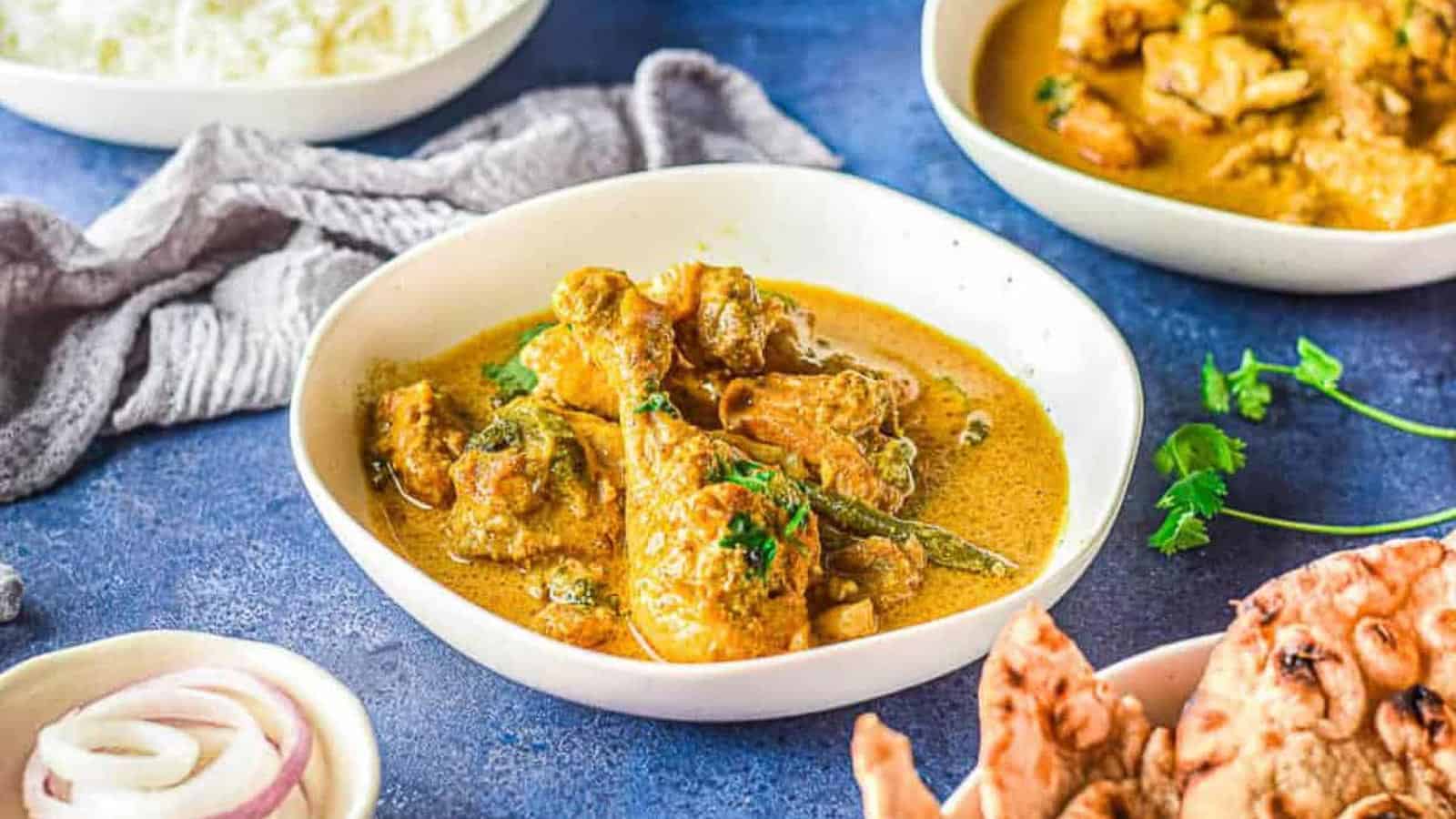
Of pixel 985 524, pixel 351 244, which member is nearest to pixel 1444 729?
pixel 985 524

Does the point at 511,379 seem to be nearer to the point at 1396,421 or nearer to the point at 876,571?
the point at 876,571

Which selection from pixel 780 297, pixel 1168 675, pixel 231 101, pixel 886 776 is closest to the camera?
pixel 886 776

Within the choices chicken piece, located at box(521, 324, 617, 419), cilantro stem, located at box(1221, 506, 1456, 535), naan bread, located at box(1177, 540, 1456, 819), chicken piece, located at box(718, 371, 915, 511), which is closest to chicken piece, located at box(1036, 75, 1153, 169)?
cilantro stem, located at box(1221, 506, 1456, 535)

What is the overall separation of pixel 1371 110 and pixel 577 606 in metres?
2.40

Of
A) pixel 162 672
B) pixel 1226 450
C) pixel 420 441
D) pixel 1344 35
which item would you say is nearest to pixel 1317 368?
pixel 1226 450

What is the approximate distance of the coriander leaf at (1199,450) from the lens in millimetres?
3455

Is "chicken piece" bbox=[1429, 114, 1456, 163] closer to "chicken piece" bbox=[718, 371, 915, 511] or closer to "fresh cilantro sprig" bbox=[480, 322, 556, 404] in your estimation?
"chicken piece" bbox=[718, 371, 915, 511]

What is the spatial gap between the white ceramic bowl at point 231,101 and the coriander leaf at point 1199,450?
209cm

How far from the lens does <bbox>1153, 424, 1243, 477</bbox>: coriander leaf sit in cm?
346

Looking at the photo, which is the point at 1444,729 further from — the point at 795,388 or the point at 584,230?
the point at 584,230

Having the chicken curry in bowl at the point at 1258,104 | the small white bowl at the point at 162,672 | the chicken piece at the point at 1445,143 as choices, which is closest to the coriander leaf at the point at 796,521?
the small white bowl at the point at 162,672

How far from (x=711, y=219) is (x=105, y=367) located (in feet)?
4.59

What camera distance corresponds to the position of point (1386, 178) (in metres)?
3.95

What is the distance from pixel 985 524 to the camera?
3203 mm
